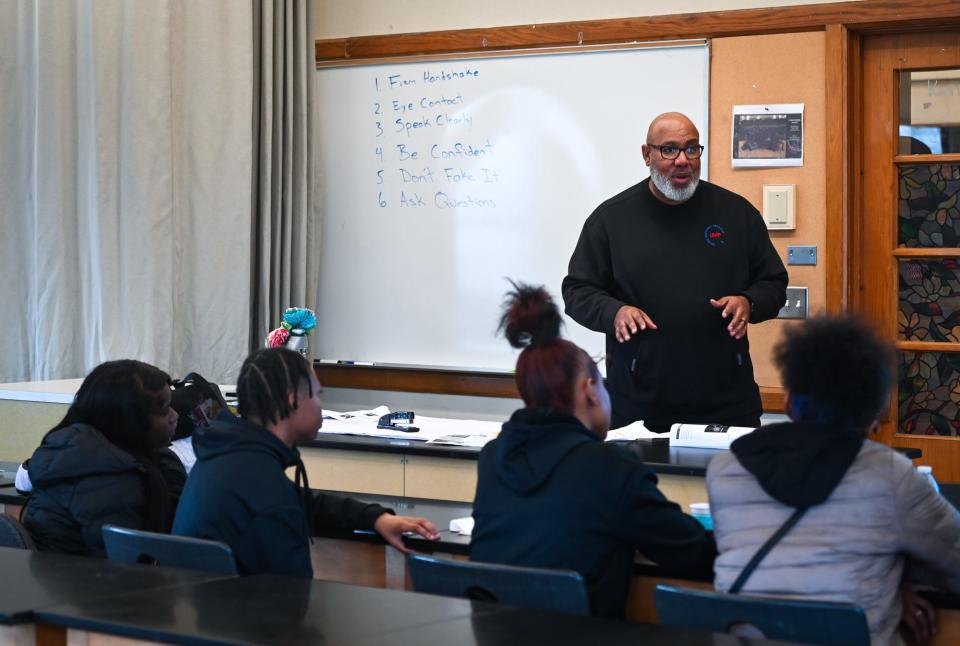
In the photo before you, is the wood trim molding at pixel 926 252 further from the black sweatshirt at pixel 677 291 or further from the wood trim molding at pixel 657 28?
the black sweatshirt at pixel 677 291

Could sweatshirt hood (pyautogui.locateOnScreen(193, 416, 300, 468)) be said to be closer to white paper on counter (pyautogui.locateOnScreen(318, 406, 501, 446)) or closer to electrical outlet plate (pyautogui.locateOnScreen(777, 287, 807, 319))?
white paper on counter (pyautogui.locateOnScreen(318, 406, 501, 446))

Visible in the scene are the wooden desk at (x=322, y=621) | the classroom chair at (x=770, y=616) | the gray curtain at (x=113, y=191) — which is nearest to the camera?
the wooden desk at (x=322, y=621)

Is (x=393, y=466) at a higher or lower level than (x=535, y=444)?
lower

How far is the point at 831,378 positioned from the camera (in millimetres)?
1867

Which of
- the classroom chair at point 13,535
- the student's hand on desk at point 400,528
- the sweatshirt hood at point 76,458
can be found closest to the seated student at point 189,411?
the sweatshirt hood at point 76,458

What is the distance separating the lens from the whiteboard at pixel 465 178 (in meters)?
4.75

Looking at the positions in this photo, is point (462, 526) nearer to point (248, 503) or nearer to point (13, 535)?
point (248, 503)

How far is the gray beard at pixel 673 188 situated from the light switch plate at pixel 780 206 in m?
1.09

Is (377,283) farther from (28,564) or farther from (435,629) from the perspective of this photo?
(435,629)

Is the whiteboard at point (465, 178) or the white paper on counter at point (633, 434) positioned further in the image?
the whiteboard at point (465, 178)

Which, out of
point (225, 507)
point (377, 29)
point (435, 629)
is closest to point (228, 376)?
point (377, 29)

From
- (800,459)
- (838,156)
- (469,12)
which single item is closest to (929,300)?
(838,156)

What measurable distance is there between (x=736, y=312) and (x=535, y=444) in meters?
1.35

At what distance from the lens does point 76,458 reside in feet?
8.23
